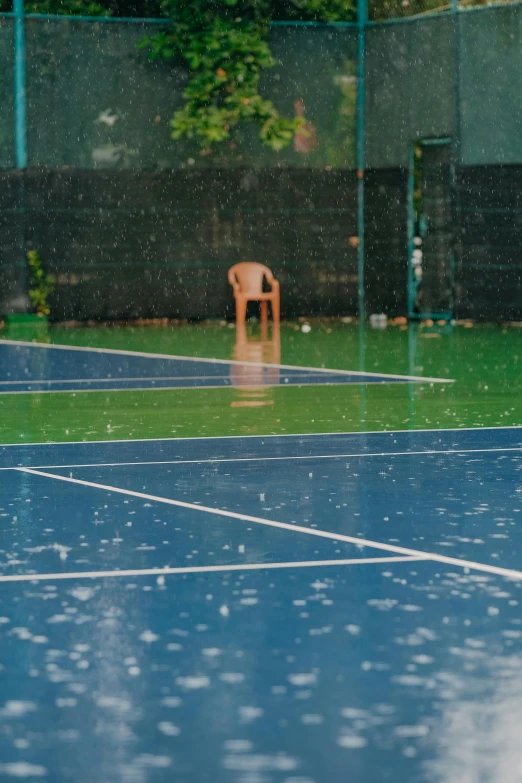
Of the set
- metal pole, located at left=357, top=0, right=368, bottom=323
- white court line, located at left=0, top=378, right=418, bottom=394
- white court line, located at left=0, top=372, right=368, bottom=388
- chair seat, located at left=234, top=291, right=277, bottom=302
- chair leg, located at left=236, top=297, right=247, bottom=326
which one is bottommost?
white court line, located at left=0, top=378, right=418, bottom=394

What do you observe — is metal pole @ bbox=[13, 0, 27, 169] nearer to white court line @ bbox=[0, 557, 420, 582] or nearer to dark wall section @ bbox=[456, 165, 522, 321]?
dark wall section @ bbox=[456, 165, 522, 321]

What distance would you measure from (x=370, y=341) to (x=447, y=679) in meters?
15.4

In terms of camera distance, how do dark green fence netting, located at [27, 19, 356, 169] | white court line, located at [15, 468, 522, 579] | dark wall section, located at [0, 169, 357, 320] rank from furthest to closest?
dark wall section, located at [0, 169, 357, 320] → dark green fence netting, located at [27, 19, 356, 169] → white court line, located at [15, 468, 522, 579]

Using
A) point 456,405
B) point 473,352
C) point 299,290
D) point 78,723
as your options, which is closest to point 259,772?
point 78,723

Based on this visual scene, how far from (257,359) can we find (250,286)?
19.9 feet

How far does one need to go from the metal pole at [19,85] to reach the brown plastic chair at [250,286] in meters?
3.11

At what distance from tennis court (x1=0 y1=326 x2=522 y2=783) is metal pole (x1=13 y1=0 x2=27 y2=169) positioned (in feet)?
41.2

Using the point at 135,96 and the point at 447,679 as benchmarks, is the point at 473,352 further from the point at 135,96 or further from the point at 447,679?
the point at 447,679

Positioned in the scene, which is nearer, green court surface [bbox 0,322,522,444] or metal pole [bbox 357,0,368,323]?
green court surface [bbox 0,322,522,444]

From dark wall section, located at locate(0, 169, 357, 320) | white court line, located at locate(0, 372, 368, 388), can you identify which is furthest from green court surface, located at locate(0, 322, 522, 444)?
dark wall section, located at locate(0, 169, 357, 320)

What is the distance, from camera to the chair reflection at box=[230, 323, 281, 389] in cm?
1434

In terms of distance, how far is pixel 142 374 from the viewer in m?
15.1

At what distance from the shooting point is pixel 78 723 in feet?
13.0

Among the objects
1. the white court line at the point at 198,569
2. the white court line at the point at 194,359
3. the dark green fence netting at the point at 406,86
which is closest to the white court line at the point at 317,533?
the white court line at the point at 198,569
